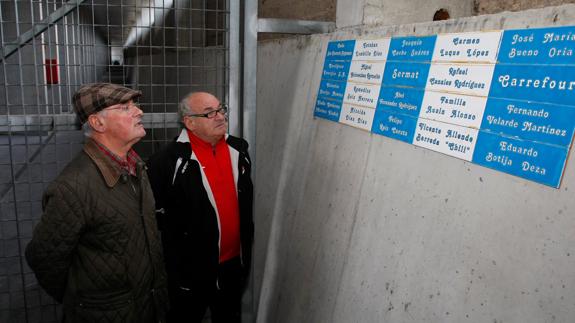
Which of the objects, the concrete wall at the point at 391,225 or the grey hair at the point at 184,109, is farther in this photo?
Answer: the grey hair at the point at 184,109

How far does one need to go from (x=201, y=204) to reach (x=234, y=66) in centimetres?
84

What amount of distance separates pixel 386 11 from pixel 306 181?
1147mm

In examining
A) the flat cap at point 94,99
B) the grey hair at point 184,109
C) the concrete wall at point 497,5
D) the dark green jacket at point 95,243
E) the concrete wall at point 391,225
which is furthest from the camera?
the concrete wall at point 497,5

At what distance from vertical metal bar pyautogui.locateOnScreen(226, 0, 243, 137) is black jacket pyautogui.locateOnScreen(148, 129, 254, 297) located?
6.6 inches

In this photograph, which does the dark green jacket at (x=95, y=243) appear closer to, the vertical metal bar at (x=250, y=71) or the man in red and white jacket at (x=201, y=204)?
the man in red and white jacket at (x=201, y=204)

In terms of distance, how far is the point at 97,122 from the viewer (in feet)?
6.48

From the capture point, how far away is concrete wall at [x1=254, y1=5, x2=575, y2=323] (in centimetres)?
134

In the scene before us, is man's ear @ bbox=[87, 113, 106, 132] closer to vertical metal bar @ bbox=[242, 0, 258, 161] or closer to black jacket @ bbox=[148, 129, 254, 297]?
black jacket @ bbox=[148, 129, 254, 297]

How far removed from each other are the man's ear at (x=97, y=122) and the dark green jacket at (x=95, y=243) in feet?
0.22

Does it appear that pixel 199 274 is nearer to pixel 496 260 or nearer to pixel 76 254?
pixel 76 254

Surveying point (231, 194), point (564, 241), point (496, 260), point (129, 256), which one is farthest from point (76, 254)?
point (564, 241)

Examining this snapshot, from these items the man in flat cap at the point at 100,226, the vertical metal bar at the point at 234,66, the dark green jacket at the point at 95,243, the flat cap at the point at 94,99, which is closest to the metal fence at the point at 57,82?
the vertical metal bar at the point at 234,66

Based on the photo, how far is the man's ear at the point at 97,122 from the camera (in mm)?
1966

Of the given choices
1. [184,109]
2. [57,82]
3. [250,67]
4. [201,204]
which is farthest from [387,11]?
[57,82]
